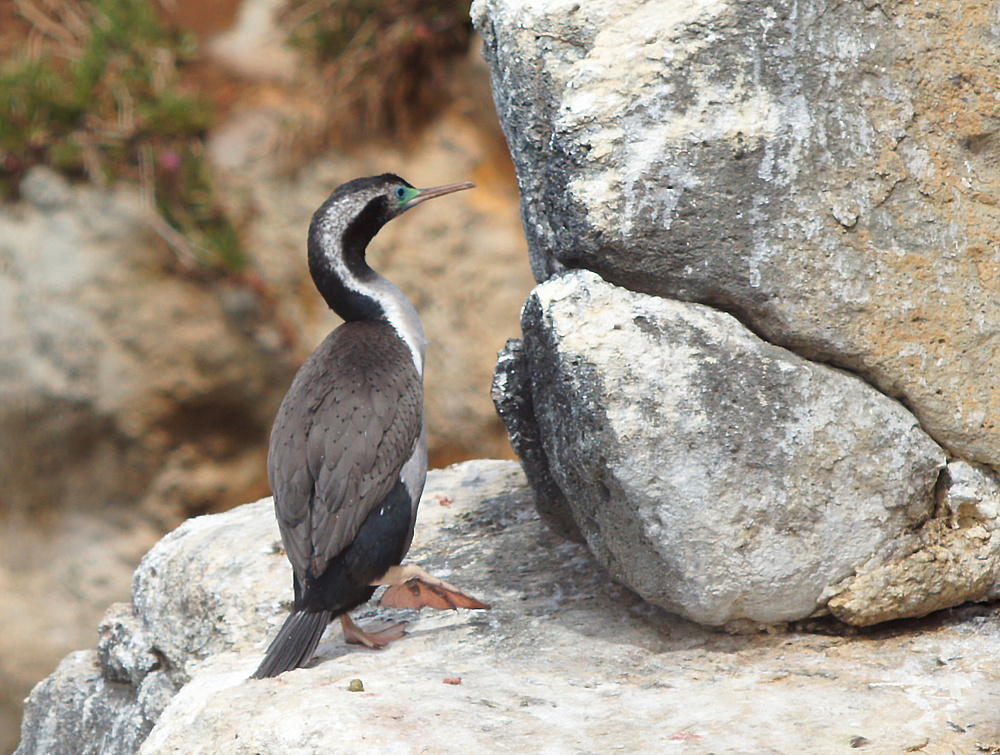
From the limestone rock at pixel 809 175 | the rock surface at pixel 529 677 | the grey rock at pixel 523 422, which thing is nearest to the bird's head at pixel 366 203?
the grey rock at pixel 523 422

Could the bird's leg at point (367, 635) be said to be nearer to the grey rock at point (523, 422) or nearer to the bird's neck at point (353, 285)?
the grey rock at point (523, 422)

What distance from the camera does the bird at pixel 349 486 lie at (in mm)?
2928

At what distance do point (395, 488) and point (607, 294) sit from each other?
2.70ft

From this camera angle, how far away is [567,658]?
284 cm

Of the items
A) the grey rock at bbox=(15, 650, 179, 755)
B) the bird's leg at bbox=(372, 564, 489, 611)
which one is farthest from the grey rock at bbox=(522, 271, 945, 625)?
the grey rock at bbox=(15, 650, 179, 755)

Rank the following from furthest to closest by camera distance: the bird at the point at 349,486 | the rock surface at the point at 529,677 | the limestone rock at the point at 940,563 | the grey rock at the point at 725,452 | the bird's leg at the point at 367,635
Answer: the bird's leg at the point at 367,635 → the bird at the point at 349,486 → the limestone rock at the point at 940,563 → the grey rock at the point at 725,452 → the rock surface at the point at 529,677

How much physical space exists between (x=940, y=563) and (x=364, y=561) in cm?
148

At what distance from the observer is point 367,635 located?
3.05 m

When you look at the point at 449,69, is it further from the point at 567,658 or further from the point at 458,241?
the point at 567,658

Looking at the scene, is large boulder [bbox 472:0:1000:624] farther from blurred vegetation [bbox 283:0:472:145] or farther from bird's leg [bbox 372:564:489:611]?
blurred vegetation [bbox 283:0:472:145]

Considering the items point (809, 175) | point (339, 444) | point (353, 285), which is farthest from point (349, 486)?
point (809, 175)

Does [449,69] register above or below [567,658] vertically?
above

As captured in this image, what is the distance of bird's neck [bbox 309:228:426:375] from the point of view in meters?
3.52

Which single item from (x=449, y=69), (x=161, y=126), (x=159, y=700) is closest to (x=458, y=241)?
(x=449, y=69)
